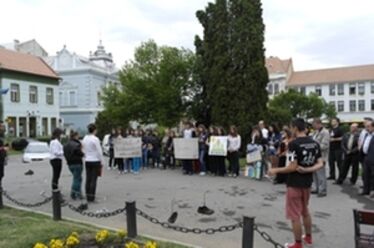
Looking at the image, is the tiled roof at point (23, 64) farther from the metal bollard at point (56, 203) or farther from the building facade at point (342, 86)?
the building facade at point (342, 86)

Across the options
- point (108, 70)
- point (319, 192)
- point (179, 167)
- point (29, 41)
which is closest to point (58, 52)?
point (108, 70)

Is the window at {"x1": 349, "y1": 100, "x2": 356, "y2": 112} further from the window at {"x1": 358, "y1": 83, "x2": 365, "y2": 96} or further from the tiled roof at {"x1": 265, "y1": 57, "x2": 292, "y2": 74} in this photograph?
the tiled roof at {"x1": 265, "y1": 57, "x2": 292, "y2": 74}

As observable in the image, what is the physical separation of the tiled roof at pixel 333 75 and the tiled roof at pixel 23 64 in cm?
5429

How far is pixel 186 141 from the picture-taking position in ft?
55.6

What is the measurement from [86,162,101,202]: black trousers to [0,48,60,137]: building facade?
35.3 m

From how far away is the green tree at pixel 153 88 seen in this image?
31234mm

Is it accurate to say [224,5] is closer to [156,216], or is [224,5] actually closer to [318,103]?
[156,216]

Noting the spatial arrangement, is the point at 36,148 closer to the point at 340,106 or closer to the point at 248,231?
the point at 248,231

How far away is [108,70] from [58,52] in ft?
24.7

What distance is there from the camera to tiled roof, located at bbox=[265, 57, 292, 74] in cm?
9101

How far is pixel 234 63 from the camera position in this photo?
79.2ft

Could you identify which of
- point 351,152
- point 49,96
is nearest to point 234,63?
point 351,152

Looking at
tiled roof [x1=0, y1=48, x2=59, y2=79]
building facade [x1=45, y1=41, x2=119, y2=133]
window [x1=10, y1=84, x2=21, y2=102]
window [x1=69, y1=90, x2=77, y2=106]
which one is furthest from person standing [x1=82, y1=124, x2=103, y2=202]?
window [x1=69, y1=90, x2=77, y2=106]

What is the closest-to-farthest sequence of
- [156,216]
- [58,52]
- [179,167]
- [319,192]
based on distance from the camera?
[156,216] < [319,192] < [179,167] < [58,52]
